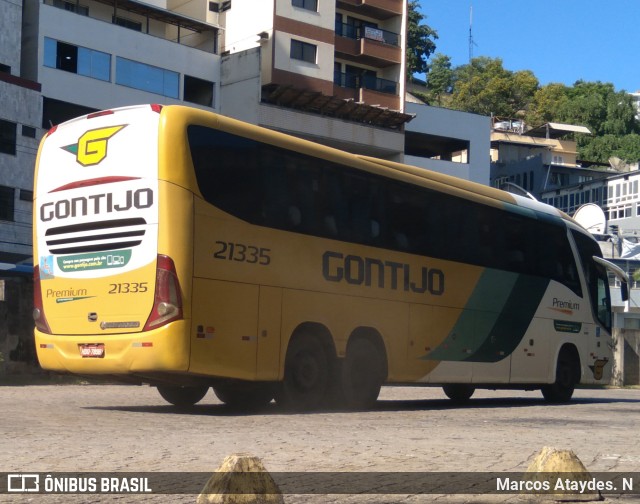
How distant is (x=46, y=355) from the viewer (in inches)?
562

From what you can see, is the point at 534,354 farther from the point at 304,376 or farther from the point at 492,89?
the point at 492,89

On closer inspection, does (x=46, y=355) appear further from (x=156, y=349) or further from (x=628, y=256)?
(x=628, y=256)

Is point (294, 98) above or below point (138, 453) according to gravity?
above

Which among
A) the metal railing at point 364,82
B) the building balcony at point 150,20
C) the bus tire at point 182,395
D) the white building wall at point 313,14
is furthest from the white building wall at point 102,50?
the bus tire at point 182,395

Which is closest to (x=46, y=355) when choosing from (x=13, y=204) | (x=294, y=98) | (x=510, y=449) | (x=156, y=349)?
(x=156, y=349)

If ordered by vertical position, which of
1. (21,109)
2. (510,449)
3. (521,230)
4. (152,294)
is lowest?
(510,449)

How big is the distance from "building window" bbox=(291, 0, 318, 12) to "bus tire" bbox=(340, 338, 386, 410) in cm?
3937

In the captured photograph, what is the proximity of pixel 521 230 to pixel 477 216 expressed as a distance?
1653mm

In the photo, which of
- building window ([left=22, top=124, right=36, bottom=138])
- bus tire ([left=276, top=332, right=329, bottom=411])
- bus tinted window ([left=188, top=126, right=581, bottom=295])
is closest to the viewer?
bus tinted window ([left=188, top=126, right=581, bottom=295])

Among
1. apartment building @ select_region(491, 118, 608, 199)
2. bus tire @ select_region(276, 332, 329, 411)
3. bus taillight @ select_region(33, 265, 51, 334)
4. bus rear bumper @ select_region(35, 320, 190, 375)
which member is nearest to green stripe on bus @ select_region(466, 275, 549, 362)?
bus tire @ select_region(276, 332, 329, 411)

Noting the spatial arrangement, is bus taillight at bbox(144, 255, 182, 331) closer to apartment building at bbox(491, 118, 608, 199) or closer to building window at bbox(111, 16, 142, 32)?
building window at bbox(111, 16, 142, 32)

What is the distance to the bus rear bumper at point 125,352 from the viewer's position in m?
13.0

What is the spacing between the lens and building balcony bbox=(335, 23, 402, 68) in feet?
190

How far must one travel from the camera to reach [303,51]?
53656 mm
